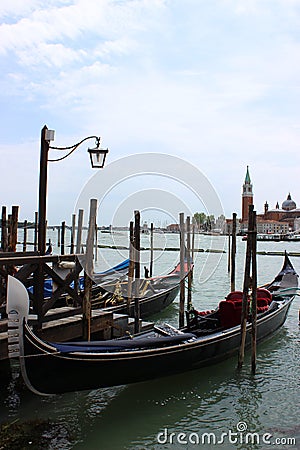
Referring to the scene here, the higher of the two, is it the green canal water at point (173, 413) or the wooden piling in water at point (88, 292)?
the wooden piling in water at point (88, 292)

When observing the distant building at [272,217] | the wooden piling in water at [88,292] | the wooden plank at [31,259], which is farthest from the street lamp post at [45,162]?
the distant building at [272,217]

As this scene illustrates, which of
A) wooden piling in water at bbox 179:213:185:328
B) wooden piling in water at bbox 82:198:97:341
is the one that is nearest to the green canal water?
wooden piling in water at bbox 82:198:97:341

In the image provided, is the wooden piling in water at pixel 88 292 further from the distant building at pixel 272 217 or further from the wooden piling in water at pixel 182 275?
the distant building at pixel 272 217

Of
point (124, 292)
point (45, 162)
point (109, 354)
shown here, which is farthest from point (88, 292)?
point (124, 292)

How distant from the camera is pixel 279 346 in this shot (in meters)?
7.29

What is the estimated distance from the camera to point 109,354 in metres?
4.49

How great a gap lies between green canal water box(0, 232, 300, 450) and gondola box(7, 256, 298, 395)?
10.0 inches

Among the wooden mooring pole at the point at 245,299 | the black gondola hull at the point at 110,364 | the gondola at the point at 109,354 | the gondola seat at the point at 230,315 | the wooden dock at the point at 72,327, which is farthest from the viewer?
the gondola seat at the point at 230,315

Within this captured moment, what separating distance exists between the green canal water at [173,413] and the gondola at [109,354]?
254mm

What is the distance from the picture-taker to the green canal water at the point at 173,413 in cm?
415

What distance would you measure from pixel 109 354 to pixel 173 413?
89 cm

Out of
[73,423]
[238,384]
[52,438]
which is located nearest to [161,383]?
[238,384]

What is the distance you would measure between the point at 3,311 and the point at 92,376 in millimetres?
1337

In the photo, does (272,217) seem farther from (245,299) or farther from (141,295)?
(245,299)
